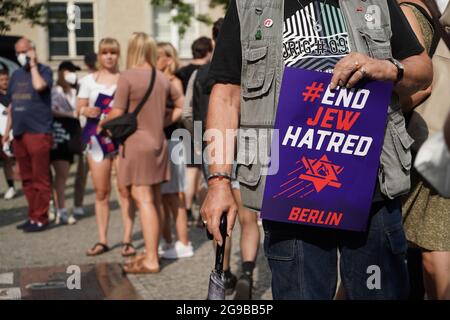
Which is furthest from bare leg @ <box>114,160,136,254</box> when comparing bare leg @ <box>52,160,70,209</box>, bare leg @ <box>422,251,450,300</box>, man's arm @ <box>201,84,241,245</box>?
man's arm @ <box>201,84,241,245</box>

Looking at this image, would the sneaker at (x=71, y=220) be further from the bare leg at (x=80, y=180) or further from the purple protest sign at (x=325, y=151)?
the purple protest sign at (x=325, y=151)

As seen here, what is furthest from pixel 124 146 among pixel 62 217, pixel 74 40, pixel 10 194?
pixel 74 40

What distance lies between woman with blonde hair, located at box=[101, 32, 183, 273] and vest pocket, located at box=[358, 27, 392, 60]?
3.84 meters

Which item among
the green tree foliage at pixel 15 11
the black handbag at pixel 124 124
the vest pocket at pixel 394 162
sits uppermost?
the green tree foliage at pixel 15 11

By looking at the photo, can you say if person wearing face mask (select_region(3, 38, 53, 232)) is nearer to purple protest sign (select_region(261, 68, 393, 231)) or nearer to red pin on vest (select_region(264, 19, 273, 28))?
red pin on vest (select_region(264, 19, 273, 28))

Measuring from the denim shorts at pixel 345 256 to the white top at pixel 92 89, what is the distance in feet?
15.4

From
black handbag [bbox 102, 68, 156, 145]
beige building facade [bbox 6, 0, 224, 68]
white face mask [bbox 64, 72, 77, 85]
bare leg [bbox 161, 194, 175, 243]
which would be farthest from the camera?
beige building facade [bbox 6, 0, 224, 68]

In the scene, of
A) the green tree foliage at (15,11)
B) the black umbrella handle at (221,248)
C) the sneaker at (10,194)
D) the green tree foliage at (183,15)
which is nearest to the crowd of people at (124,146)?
the green tree foliage at (15,11)

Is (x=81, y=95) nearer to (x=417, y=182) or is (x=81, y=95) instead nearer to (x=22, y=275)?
(x=22, y=275)

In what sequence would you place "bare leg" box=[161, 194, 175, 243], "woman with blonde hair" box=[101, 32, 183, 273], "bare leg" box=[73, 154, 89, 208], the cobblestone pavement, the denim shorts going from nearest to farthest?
1. the denim shorts
2. the cobblestone pavement
3. "woman with blonde hair" box=[101, 32, 183, 273]
4. "bare leg" box=[161, 194, 175, 243]
5. "bare leg" box=[73, 154, 89, 208]

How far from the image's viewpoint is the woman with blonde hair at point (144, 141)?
6531mm

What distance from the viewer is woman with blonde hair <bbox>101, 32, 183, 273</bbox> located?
21.4 ft

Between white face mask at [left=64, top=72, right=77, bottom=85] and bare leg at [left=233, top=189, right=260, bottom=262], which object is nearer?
bare leg at [left=233, top=189, right=260, bottom=262]

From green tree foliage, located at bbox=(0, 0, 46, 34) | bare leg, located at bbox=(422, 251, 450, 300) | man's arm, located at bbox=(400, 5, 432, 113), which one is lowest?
bare leg, located at bbox=(422, 251, 450, 300)
